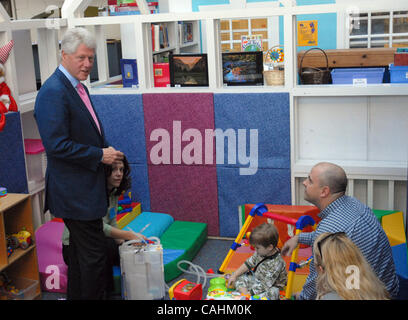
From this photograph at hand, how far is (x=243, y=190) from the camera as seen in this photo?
4.32 m

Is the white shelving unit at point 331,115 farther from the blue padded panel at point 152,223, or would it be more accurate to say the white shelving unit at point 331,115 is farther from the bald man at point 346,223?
the bald man at point 346,223

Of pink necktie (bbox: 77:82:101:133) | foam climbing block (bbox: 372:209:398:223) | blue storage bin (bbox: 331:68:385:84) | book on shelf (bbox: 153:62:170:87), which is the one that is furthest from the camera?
book on shelf (bbox: 153:62:170:87)

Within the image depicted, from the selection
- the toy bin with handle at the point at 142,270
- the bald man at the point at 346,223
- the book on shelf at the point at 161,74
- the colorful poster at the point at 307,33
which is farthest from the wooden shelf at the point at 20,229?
the colorful poster at the point at 307,33

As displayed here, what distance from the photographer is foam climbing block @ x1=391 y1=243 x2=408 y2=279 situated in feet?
10.4

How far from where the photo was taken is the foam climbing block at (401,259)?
3.16 metres

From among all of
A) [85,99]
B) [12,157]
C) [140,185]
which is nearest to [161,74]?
[140,185]

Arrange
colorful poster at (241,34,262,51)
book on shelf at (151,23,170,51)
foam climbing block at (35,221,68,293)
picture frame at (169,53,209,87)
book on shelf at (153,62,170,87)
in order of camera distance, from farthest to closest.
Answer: colorful poster at (241,34,262,51) → book on shelf at (151,23,170,51) → book on shelf at (153,62,170,87) → picture frame at (169,53,209,87) → foam climbing block at (35,221,68,293)

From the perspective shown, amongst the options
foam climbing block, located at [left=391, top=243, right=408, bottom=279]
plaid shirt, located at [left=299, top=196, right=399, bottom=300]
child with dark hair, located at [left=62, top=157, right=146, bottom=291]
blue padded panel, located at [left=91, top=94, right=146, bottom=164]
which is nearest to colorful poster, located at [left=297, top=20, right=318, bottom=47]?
blue padded panel, located at [left=91, top=94, right=146, bottom=164]

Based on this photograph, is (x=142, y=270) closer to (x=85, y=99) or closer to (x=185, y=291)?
(x=185, y=291)

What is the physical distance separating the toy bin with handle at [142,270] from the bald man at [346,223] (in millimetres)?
895

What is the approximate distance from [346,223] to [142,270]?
4.49ft

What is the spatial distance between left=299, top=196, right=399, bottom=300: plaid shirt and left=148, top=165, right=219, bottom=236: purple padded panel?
179cm

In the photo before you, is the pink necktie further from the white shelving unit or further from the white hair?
the white shelving unit

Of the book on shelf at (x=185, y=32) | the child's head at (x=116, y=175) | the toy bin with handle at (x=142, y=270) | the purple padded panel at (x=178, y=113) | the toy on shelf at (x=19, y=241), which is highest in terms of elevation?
the book on shelf at (x=185, y=32)
